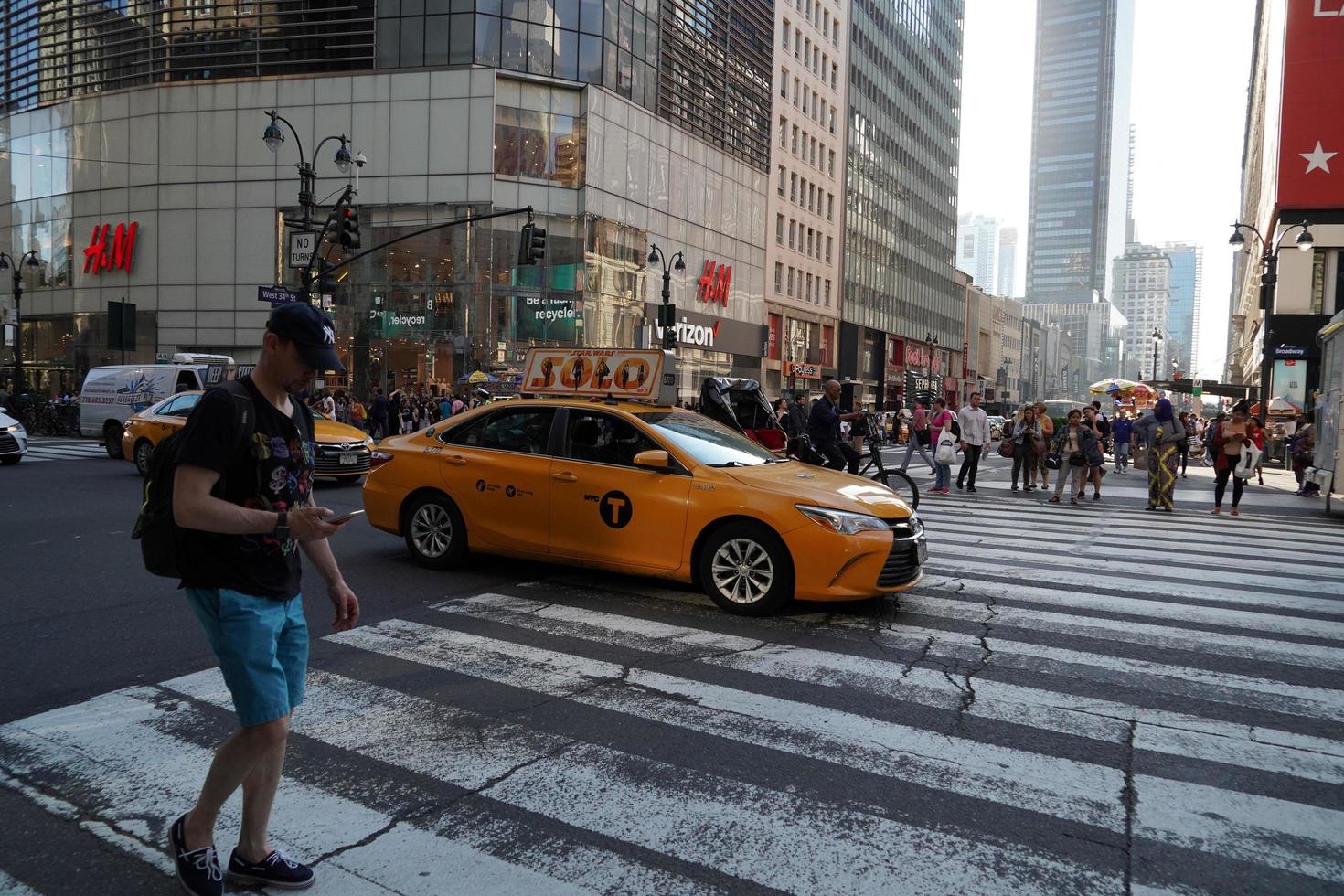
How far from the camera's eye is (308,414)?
10.3ft

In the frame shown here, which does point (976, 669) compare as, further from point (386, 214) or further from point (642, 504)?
point (386, 214)

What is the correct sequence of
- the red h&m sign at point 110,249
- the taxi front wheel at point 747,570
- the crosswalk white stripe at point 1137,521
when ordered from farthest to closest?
1. the red h&m sign at point 110,249
2. the crosswalk white stripe at point 1137,521
3. the taxi front wheel at point 747,570

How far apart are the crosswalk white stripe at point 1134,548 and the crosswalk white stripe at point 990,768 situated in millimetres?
6046

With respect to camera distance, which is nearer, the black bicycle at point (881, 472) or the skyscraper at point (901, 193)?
the black bicycle at point (881, 472)

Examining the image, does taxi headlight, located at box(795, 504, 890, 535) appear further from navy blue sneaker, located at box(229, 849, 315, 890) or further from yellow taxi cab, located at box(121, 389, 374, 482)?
yellow taxi cab, located at box(121, 389, 374, 482)

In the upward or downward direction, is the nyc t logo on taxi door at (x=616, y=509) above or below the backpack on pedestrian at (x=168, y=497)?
below

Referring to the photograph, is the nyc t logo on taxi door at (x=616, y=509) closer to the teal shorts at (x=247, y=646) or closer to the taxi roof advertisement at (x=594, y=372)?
the taxi roof advertisement at (x=594, y=372)

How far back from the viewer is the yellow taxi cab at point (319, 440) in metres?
15.0

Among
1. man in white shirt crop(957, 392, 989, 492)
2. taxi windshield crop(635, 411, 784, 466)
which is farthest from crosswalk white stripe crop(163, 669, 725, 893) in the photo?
man in white shirt crop(957, 392, 989, 492)

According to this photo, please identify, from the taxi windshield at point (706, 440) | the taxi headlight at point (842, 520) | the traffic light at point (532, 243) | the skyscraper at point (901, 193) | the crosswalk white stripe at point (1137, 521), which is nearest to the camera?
the taxi headlight at point (842, 520)

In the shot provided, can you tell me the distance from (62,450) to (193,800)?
77.6ft

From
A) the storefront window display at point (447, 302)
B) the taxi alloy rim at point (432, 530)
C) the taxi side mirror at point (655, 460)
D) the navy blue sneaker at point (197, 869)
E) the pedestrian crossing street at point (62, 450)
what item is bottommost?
the pedestrian crossing street at point (62, 450)

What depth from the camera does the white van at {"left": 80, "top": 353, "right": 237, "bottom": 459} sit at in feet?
69.5

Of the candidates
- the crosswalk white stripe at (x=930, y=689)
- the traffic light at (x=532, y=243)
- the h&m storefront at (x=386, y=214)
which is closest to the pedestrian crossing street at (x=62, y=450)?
the traffic light at (x=532, y=243)
